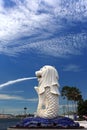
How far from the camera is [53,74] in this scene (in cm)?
4550

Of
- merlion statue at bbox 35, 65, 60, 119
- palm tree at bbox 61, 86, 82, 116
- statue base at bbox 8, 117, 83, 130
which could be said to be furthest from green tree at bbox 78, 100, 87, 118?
statue base at bbox 8, 117, 83, 130

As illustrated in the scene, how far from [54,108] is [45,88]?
302cm

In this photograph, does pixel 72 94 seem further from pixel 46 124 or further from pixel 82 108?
pixel 46 124

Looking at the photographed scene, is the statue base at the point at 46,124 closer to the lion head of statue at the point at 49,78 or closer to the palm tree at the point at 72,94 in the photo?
the lion head of statue at the point at 49,78

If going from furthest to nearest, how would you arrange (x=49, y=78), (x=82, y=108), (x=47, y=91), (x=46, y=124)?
1. (x=82, y=108)
2. (x=49, y=78)
3. (x=47, y=91)
4. (x=46, y=124)

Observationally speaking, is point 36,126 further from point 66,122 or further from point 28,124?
point 66,122

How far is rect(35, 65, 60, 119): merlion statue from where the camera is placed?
44156 mm

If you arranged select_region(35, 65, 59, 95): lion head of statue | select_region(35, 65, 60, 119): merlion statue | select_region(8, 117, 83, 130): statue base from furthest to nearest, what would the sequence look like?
1. select_region(35, 65, 59, 95): lion head of statue
2. select_region(35, 65, 60, 119): merlion statue
3. select_region(8, 117, 83, 130): statue base

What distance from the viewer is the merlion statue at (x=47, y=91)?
44156 millimetres

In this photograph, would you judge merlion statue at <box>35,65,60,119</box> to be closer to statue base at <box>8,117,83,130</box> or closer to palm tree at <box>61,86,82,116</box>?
statue base at <box>8,117,83,130</box>

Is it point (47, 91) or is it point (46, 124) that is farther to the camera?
point (47, 91)

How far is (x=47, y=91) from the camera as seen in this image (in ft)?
148

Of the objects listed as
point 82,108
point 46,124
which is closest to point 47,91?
point 46,124

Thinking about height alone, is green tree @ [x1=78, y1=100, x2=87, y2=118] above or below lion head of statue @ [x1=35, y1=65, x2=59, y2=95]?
above
